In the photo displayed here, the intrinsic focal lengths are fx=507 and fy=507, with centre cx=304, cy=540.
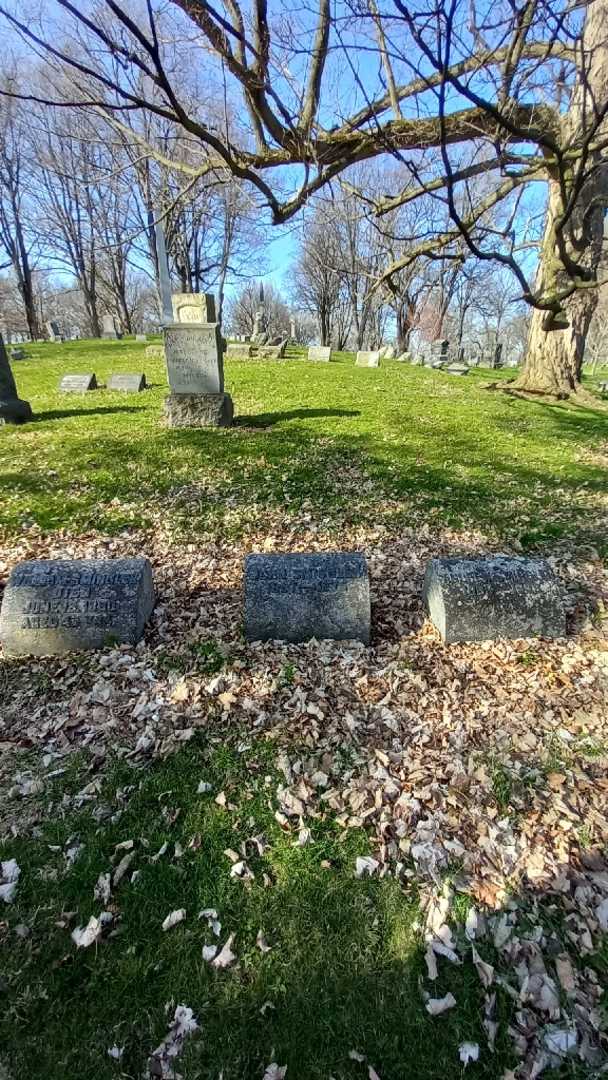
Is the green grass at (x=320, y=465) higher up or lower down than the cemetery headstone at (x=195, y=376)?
lower down

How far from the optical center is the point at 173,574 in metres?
5.03

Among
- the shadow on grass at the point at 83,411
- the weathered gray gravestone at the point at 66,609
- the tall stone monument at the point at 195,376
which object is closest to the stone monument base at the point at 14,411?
the shadow on grass at the point at 83,411

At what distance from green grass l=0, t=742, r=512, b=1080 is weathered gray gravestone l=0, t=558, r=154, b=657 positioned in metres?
1.29

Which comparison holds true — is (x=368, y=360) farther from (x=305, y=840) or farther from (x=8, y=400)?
(x=305, y=840)

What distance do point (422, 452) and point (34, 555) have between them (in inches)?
225

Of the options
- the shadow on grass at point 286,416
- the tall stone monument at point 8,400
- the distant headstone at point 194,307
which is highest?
the distant headstone at point 194,307

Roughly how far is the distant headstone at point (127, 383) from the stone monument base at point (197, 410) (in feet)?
14.5

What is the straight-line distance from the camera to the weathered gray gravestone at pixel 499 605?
391cm

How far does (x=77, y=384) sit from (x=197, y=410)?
5.67 meters

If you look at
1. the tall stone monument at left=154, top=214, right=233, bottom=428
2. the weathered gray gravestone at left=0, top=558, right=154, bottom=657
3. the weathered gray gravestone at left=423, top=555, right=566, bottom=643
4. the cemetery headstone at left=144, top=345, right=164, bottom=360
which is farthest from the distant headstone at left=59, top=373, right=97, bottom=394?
the weathered gray gravestone at left=423, top=555, right=566, bottom=643

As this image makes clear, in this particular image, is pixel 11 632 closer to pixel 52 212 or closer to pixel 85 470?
pixel 85 470

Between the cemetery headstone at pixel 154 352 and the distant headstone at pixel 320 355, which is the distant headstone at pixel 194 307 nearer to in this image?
the cemetery headstone at pixel 154 352

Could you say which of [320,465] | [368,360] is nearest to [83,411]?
[320,465]

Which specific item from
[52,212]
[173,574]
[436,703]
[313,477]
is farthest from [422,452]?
[52,212]
